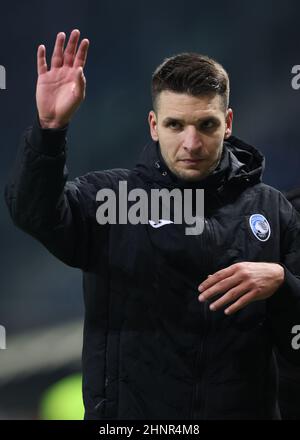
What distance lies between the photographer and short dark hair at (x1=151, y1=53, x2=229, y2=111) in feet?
4.50

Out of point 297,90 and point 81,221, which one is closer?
point 81,221

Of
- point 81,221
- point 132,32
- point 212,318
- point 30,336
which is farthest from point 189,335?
point 132,32

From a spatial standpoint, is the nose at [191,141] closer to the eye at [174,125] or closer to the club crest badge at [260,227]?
the eye at [174,125]

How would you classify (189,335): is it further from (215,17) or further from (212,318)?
(215,17)

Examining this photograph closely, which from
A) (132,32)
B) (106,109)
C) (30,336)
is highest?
(132,32)

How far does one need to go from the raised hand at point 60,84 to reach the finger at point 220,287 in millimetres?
376

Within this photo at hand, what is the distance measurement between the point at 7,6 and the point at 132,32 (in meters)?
0.46

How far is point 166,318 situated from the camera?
1.31 meters

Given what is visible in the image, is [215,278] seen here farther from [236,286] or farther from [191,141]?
[191,141]

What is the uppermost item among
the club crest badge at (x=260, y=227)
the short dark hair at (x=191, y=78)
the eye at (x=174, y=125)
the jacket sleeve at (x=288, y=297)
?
the short dark hair at (x=191, y=78)

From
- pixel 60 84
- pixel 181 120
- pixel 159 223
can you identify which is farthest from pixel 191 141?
pixel 60 84

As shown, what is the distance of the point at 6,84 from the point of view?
2.59m

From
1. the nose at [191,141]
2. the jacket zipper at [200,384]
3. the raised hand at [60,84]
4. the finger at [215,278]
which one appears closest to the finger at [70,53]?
the raised hand at [60,84]

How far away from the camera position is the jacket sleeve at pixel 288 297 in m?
1.33
